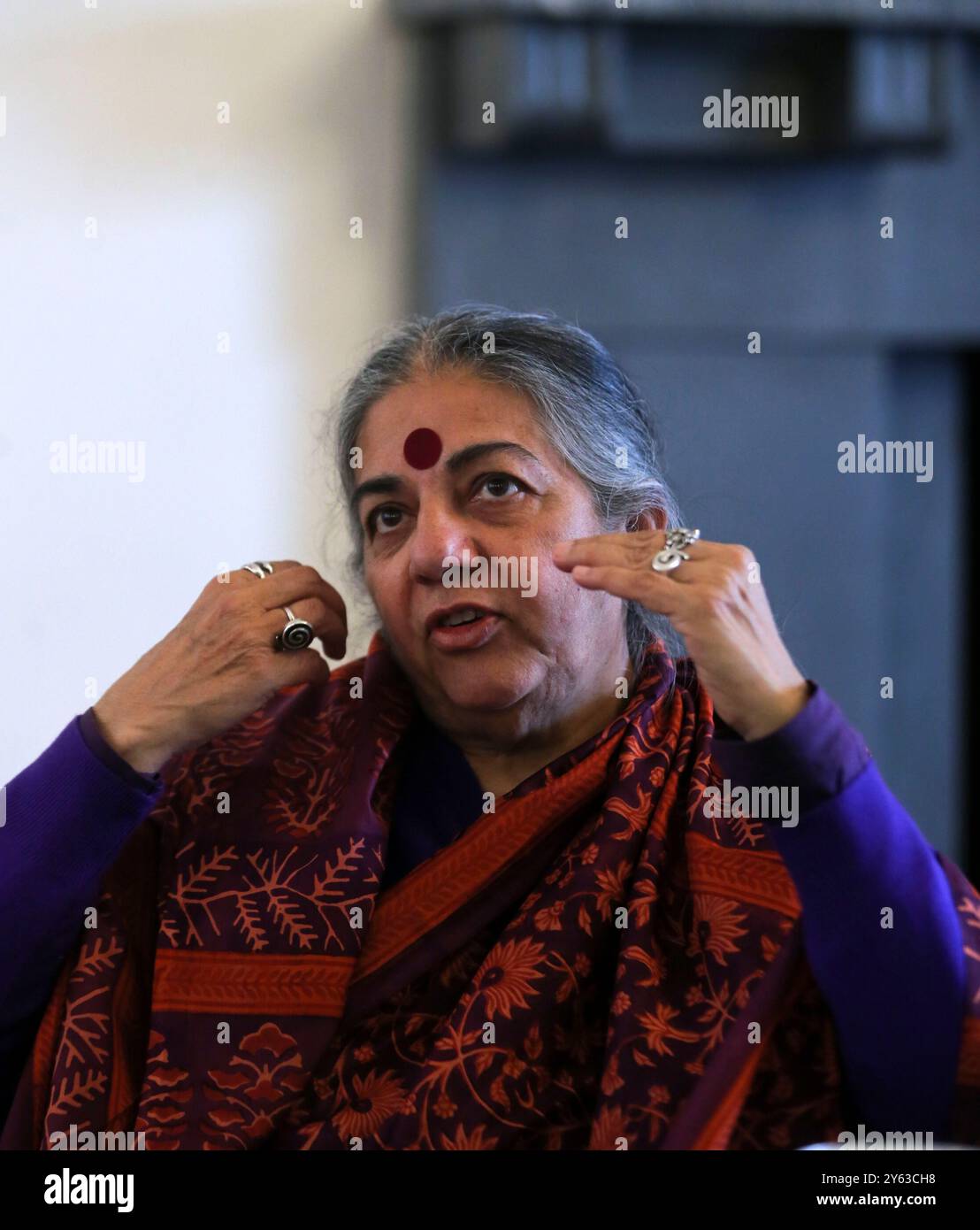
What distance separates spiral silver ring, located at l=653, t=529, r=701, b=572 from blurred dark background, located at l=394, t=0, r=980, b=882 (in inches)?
64.1

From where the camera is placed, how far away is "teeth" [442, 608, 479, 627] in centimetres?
165

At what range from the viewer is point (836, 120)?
10.3 ft

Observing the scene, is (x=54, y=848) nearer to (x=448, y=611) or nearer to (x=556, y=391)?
(x=448, y=611)

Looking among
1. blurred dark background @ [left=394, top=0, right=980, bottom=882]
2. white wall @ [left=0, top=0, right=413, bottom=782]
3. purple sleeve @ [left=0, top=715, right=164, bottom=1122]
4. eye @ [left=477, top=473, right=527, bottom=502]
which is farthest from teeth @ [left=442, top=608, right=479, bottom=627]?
blurred dark background @ [left=394, top=0, right=980, bottom=882]

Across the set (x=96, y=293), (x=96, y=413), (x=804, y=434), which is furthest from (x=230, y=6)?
(x=804, y=434)

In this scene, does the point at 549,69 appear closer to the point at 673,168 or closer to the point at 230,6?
the point at 673,168

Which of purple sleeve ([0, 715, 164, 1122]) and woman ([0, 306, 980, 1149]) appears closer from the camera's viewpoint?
woman ([0, 306, 980, 1149])

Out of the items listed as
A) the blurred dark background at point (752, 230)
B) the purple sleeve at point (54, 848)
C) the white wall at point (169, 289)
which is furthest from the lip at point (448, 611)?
the blurred dark background at point (752, 230)

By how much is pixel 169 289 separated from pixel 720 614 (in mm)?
1887

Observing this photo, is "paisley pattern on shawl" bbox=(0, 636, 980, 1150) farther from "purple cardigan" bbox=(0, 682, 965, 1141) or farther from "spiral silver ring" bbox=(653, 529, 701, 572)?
"spiral silver ring" bbox=(653, 529, 701, 572)

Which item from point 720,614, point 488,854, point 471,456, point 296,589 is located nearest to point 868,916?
point 720,614

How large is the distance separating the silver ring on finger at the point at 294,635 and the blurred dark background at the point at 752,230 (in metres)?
1.45

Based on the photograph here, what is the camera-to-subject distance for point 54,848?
1584 mm
